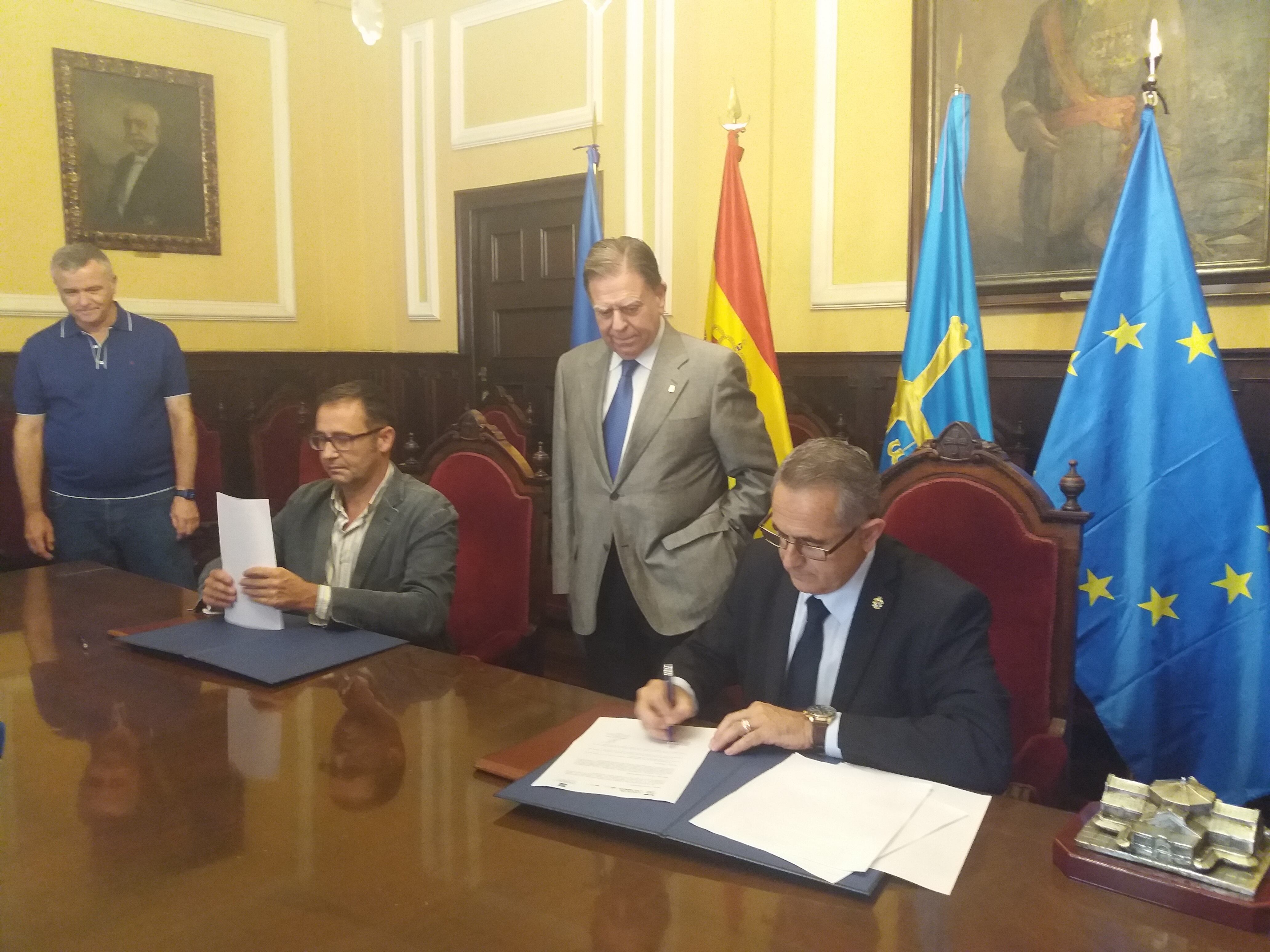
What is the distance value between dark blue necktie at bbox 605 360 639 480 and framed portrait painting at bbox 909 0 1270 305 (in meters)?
1.94

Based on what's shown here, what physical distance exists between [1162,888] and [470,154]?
524 cm

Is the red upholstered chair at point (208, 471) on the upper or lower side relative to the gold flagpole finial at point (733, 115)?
lower

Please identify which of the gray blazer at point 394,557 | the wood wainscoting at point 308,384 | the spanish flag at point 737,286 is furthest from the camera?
the wood wainscoting at point 308,384

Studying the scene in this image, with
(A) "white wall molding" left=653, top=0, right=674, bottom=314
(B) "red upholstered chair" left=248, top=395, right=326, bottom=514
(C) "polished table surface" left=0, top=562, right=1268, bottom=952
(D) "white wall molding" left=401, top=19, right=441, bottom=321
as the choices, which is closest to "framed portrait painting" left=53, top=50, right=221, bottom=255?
(D) "white wall molding" left=401, top=19, right=441, bottom=321

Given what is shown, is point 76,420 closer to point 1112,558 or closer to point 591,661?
point 591,661

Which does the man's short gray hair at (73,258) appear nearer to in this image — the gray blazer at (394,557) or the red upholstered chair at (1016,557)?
the gray blazer at (394,557)

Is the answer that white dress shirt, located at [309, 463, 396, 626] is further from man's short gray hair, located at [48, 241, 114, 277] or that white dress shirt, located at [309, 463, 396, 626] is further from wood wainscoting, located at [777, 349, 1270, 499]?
wood wainscoting, located at [777, 349, 1270, 499]

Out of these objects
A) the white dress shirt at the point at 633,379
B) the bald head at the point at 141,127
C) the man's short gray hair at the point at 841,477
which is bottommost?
the man's short gray hair at the point at 841,477

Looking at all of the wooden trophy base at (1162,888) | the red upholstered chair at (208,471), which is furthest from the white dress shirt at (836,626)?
the red upholstered chair at (208,471)

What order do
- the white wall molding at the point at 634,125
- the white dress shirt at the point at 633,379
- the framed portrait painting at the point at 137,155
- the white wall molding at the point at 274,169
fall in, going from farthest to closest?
the white wall molding at the point at 274,169, the framed portrait painting at the point at 137,155, the white wall molding at the point at 634,125, the white dress shirt at the point at 633,379

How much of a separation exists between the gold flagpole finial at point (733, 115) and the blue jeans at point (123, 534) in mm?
2407

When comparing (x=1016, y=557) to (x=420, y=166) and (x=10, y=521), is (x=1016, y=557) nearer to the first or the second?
(x=10, y=521)

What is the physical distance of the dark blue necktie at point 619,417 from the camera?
2.25m

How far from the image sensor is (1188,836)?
926 millimetres
